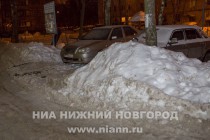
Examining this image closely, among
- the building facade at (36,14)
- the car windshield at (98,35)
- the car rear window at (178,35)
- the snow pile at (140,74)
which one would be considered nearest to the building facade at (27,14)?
the building facade at (36,14)

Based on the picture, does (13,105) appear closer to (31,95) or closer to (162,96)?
(31,95)

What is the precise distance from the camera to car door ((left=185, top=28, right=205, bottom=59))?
37.8 feet

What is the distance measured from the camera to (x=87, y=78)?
864 cm

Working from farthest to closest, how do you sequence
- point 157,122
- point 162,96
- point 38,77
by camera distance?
point 38,77, point 162,96, point 157,122

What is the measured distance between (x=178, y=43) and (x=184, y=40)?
422mm

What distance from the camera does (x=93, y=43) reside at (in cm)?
1270

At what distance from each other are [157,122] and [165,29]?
5837 mm

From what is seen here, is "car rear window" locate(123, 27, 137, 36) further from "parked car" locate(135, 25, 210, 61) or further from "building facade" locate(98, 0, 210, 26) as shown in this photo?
"building facade" locate(98, 0, 210, 26)

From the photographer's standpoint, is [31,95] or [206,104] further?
[31,95]

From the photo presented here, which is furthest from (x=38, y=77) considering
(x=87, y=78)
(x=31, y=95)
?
(x=87, y=78)

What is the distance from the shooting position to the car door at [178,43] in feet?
35.8

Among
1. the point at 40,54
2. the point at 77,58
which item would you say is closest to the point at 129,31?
the point at 77,58

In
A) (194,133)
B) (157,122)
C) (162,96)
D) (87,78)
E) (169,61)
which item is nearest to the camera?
(194,133)

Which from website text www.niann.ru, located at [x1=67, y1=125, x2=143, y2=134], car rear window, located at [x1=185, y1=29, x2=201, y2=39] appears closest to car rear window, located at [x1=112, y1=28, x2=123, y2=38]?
car rear window, located at [x1=185, y1=29, x2=201, y2=39]
